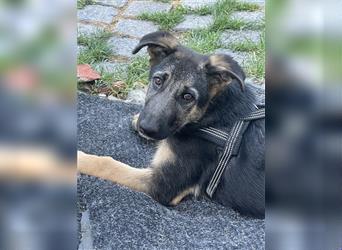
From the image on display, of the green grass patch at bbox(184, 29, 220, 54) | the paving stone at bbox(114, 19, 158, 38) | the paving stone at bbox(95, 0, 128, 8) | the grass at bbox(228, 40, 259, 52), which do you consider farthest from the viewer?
the paving stone at bbox(95, 0, 128, 8)

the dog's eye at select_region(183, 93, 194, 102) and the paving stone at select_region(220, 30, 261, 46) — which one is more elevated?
the dog's eye at select_region(183, 93, 194, 102)

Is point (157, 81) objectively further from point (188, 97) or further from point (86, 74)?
point (86, 74)

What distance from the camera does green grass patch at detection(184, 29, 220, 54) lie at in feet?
13.6

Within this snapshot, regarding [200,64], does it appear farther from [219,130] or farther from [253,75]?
[253,75]

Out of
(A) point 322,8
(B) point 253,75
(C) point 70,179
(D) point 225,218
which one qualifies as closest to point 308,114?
(A) point 322,8

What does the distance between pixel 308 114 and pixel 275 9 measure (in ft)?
0.94

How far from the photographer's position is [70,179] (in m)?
1.56

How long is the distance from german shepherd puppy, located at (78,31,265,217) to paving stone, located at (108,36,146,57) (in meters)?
1.11

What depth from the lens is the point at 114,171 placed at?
3.14 metres

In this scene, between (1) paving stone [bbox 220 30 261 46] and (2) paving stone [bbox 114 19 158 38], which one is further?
(2) paving stone [bbox 114 19 158 38]

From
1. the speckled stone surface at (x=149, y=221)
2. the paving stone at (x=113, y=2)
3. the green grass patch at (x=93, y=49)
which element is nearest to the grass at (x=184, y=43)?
the green grass patch at (x=93, y=49)

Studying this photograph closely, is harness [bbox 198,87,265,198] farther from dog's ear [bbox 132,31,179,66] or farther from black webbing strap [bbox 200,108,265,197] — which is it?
dog's ear [bbox 132,31,179,66]

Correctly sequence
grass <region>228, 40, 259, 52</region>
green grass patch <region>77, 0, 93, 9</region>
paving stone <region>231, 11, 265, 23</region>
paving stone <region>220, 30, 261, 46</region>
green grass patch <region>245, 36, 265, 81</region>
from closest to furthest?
green grass patch <region>245, 36, 265, 81</region>
grass <region>228, 40, 259, 52</region>
paving stone <region>220, 30, 261, 46</region>
paving stone <region>231, 11, 265, 23</region>
green grass patch <region>77, 0, 93, 9</region>

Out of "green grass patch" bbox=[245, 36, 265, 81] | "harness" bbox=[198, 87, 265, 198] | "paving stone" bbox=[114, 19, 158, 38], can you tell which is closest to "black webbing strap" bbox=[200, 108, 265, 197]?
"harness" bbox=[198, 87, 265, 198]
